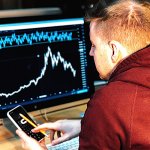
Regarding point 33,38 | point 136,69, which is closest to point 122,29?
point 136,69

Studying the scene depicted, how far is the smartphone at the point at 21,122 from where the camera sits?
1.12 m

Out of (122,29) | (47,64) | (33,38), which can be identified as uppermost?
(122,29)

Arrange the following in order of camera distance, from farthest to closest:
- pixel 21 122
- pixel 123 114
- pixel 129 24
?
pixel 21 122 → pixel 129 24 → pixel 123 114

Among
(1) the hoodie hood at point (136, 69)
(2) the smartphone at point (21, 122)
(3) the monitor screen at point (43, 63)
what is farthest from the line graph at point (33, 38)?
(1) the hoodie hood at point (136, 69)

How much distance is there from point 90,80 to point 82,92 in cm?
6

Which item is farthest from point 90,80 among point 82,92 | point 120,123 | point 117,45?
point 120,123

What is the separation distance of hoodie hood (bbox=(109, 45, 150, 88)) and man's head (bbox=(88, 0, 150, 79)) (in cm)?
4

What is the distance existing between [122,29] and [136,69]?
0.41 ft

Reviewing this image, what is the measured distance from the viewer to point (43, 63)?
127cm

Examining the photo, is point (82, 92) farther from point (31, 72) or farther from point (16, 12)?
point (16, 12)

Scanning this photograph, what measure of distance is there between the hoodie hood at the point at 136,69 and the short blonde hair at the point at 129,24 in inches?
1.6

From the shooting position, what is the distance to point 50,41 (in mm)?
1278

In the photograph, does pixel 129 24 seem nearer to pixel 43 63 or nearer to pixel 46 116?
pixel 43 63

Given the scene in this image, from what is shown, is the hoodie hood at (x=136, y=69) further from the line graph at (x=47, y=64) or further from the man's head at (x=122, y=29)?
the line graph at (x=47, y=64)
